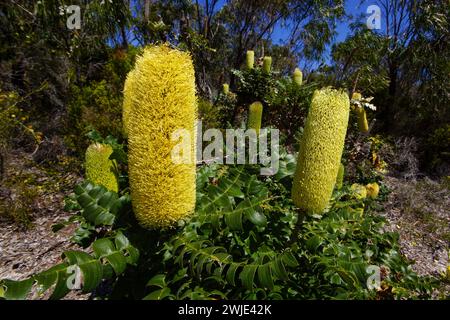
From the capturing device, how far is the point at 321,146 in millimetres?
1504

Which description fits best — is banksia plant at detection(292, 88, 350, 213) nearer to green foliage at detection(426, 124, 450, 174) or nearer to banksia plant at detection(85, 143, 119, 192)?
banksia plant at detection(85, 143, 119, 192)

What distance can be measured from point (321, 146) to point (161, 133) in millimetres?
764

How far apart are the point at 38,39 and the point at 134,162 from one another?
843 cm

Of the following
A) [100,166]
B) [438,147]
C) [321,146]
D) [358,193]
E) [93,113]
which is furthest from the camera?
[438,147]

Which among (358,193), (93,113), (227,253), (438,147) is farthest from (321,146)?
(438,147)

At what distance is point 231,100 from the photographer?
8562mm

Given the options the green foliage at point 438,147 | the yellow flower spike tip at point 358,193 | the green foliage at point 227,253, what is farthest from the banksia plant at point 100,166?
the green foliage at point 438,147

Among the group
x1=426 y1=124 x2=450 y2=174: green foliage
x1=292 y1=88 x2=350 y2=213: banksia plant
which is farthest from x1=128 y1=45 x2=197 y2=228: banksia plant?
x1=426 y1=124 x2=450 y2=174: green foliage

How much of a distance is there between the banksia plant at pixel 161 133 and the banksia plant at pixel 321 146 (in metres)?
0.57

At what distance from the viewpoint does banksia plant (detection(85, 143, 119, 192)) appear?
173 centimetres

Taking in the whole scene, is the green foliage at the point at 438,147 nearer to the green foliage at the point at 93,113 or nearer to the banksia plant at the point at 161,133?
the green foliage at the point at 93,113

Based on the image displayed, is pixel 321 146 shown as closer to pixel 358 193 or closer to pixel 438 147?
pixel 358 193

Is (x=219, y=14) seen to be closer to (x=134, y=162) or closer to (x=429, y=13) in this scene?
(x=429, y=13)

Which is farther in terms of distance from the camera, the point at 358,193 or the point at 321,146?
the point at 358,193
